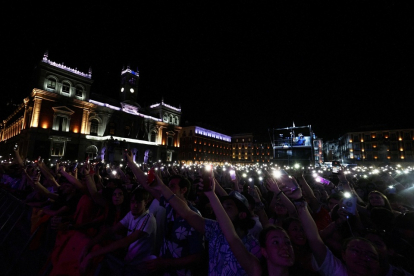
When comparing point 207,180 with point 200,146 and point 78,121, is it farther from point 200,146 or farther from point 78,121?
point 200,146

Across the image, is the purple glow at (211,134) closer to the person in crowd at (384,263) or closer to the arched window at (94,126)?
the arched window at (94,126)

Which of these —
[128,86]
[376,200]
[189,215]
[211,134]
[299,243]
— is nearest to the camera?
[189,215]

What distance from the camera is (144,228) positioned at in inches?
99.2

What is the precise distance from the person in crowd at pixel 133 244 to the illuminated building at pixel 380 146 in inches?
2959

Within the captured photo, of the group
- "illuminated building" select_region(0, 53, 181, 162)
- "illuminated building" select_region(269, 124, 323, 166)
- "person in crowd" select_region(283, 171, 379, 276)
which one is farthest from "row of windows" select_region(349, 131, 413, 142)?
"person in crowd" select_region(283, 171, 379, 276)

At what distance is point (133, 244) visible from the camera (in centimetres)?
264

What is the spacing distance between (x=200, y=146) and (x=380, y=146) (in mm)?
57398

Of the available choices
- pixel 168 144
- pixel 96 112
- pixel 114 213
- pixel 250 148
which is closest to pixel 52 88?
pixel 96 112

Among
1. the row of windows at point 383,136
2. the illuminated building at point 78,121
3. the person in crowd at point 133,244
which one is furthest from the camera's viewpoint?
the row of windows at point 383,136

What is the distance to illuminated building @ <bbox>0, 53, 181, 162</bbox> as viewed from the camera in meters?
29.5

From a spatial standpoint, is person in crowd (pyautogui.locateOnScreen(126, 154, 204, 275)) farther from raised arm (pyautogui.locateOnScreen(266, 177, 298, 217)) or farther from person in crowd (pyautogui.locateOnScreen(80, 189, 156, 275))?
raised arm (pyautogui.locateOnScreen(266, 177, 298, 217))

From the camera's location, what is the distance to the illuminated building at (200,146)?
68.1 metres

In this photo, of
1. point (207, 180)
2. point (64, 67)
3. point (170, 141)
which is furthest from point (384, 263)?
point (170, 141)

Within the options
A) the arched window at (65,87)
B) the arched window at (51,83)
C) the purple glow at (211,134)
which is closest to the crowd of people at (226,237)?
the arched window at (51,83)
